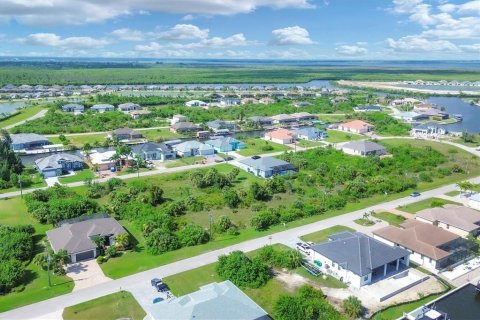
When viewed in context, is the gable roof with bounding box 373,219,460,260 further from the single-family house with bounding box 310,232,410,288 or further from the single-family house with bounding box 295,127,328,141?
the single-family house with bounding box 295,127,328,141

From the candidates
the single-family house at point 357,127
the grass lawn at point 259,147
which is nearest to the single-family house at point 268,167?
the grass lawn at point 259,147

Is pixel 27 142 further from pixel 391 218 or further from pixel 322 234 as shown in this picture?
pixel 391 218

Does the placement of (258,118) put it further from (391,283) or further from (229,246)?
(391,283)

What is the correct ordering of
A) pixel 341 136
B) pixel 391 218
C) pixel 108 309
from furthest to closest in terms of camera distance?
1. pixel 341 136
2. pixel 391 218
3. pixel 108 309

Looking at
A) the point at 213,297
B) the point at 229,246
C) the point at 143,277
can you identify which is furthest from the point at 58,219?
the point at 213,297

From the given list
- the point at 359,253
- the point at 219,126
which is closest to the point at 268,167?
the point at 359,253

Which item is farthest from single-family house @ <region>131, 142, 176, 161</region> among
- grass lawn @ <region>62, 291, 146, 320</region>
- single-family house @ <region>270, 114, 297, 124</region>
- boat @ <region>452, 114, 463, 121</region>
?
boat @ <region>452, 114, 463, 121</region>
